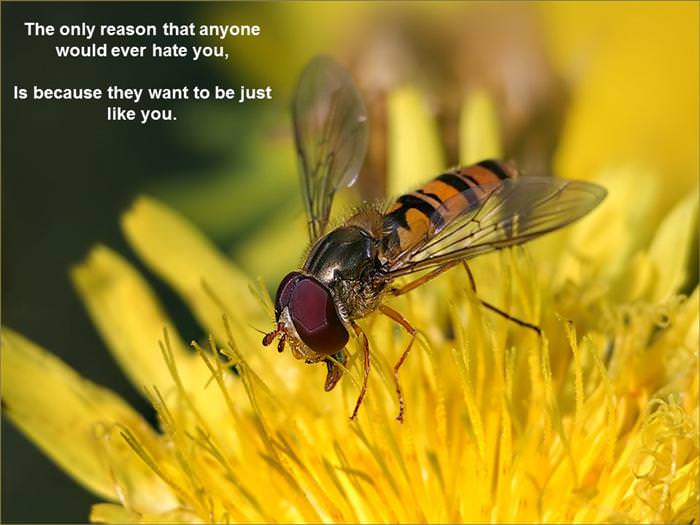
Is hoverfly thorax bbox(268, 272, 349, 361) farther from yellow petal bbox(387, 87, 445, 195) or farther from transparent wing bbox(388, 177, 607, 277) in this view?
yellow petal bbox(387, 87, 445, 195)

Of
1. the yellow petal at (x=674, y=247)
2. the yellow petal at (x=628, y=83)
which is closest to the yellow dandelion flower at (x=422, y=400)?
the yellow petal at (x=674, y=247)

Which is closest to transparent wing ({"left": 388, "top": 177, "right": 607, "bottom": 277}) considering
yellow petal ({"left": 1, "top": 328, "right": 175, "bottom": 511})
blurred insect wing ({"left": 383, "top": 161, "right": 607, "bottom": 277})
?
blurred insect wing ({"left": 383, "top": 161, "right": 607, "bottom": 277})

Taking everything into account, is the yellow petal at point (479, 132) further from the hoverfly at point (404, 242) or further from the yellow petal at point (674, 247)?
the hoverfly at point (404, 242)

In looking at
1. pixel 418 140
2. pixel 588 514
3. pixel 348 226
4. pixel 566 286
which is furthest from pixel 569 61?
pixel 588 514

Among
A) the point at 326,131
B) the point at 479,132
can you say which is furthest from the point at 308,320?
the point at 479,132

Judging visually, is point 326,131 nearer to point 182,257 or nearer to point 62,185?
point 182,257

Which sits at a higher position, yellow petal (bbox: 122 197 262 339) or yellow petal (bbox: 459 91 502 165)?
yellow petal (bbox: 459 91 502 165)

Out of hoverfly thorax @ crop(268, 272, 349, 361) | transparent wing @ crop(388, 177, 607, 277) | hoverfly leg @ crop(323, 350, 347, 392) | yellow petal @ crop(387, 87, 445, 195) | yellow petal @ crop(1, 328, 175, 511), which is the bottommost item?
yellow petal @ crop(1, 328, 175, 511)
